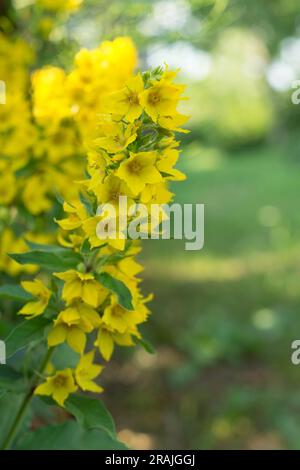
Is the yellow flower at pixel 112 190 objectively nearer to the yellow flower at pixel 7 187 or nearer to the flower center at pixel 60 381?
the flower center at pixel 60 381

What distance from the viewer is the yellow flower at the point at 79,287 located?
3.55 ft

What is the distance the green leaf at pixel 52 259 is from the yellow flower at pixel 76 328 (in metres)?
0.07

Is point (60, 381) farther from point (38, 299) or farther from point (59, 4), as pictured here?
point (59, 4)

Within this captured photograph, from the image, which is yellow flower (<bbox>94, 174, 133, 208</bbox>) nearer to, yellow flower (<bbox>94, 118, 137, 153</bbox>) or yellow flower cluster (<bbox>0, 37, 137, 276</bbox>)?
yellow flower (<bbox>94, 118, 137, 153</bbox>)

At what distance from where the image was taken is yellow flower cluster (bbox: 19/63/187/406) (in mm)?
1030

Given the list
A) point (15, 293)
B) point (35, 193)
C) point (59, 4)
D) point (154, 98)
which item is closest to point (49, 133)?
point (35, 193)

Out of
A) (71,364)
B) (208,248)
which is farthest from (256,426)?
(208,248)

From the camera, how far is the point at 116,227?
1.06 m

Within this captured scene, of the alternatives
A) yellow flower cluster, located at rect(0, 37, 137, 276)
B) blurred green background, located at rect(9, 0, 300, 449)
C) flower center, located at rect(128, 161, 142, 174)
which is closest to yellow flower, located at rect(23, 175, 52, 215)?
yellow flower cluster, located at rect(0, 37, 137, 276)

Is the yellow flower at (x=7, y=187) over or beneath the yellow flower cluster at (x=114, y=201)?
over

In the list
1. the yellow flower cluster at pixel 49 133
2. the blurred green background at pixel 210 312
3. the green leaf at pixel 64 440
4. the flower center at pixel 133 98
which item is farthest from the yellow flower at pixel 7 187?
the flower center at pixel 133 98

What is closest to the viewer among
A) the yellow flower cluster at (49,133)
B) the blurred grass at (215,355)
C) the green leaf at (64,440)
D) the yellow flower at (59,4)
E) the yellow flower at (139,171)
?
the yellow flower at (139,171)

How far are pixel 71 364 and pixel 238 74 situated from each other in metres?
17.6

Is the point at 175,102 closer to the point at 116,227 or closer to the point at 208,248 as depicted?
the point at 116,227
